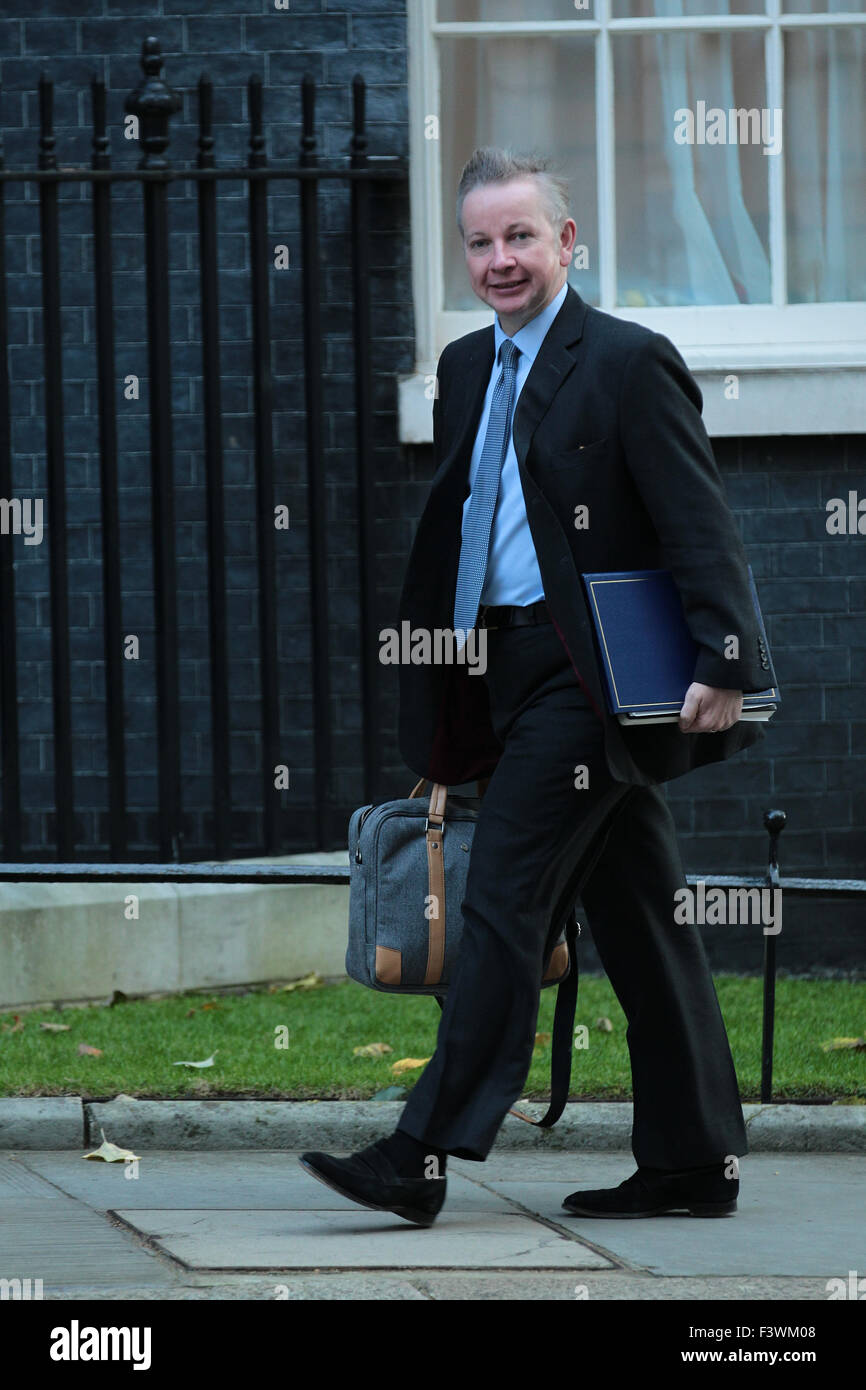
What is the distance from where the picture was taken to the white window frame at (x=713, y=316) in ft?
26.0

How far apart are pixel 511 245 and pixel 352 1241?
217cm

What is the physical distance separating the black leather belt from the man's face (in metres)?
0.66

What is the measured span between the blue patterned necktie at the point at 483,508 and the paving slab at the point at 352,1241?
1.31 meters

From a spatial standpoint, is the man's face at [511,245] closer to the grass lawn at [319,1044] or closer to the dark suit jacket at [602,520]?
the dark suit jacket at [602,520]

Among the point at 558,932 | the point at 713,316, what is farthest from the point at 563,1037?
the point at 713,316

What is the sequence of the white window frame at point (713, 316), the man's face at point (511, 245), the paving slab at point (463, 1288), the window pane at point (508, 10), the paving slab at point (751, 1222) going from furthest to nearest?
the window pane at point (508, 10) → the white window frame at point (713, 316) → the man's face at point (511, 245) → the paving slab at point (751, 1222) → the paving slab at point (463, 1288)

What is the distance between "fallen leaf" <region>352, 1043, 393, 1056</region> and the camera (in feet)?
20.7

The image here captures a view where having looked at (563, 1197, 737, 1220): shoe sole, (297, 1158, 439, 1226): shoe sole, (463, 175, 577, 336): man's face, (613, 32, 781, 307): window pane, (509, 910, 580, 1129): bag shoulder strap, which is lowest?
(563, 1197, 737, 1220): shoe sole

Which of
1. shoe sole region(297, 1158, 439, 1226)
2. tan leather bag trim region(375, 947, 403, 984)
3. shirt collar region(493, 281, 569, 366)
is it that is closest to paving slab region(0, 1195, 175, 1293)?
shoe sole region(297, 1158, 439, 1226)

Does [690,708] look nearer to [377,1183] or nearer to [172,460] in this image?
[377,1183]

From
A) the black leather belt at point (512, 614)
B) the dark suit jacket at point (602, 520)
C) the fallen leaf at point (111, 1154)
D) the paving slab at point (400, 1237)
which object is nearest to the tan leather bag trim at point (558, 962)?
the dark suit jacket at point (602, 520)

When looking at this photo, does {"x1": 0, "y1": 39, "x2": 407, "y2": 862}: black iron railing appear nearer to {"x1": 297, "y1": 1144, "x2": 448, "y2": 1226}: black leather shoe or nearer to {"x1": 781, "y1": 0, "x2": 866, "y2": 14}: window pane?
{"x1": 781, "y1": 0, "x2": 866, "y2": 14}: window pane

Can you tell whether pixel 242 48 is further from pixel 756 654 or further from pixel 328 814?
pixel 756 654

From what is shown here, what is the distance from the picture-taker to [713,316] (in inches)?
324
